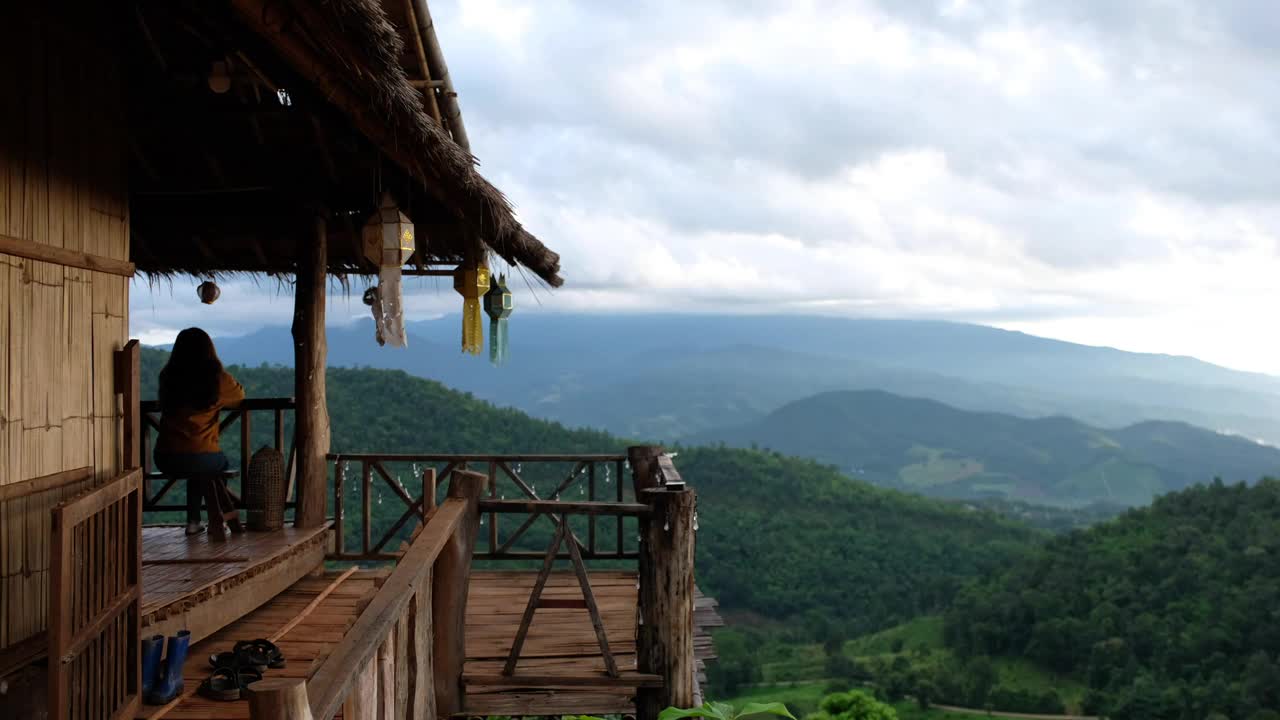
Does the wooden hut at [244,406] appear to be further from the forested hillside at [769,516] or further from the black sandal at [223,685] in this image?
the forested hillside at [769,516]

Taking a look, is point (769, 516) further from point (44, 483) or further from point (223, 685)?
point (44, 483)

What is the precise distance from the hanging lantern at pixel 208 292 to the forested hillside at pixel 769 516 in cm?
1726

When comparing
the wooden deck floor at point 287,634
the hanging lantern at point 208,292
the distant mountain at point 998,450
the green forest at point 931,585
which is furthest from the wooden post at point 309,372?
the distant mountain at point 998,450

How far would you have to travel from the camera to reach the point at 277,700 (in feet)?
5.16

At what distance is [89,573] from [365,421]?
25.0m

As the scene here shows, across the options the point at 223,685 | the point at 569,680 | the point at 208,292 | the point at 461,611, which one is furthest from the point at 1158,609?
the point at 223,685

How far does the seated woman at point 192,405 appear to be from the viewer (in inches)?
215

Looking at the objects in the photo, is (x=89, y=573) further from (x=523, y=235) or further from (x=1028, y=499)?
(x=1028, y=499)

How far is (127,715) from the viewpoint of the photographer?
12.3 ft

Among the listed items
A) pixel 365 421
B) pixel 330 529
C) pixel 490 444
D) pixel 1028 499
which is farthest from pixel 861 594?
pixel 1028 499

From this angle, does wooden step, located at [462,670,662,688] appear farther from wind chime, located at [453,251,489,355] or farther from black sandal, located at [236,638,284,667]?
wind chime, located at [453,251,489,355]

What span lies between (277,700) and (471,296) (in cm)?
573

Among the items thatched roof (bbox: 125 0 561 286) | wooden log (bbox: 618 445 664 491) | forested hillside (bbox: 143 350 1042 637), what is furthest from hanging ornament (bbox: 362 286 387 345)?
forested hillside (bbox: 143 350 1042 637)

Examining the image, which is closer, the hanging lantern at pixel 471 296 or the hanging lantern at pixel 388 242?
the hanging lantern at pixel 388 242
